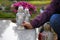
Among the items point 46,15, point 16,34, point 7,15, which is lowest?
point 16,34

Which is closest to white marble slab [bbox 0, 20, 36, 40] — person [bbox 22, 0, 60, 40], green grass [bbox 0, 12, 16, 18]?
person [bbox 22, 0, 60, 40]

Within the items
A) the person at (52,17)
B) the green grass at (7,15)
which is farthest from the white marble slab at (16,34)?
the green grass at (7,15)

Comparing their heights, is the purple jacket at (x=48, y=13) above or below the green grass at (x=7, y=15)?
below

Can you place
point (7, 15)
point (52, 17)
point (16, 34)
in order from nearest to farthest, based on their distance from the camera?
point (52, 17), point (16, 34), point (7, 15)

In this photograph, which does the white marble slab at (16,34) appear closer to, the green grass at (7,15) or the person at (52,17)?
the person at (52,17)

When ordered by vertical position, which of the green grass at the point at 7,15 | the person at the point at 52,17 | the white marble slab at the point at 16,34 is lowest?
the white marble slab at the point at 16,34

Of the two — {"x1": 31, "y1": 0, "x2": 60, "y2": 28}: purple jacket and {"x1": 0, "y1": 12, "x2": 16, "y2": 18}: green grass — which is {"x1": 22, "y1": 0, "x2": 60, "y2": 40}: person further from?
{"x1": 0, "y1": 12, "x2": 16, "y2": 18}: green grass

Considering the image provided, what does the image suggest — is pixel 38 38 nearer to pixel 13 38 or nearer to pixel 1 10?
pixel 13 38

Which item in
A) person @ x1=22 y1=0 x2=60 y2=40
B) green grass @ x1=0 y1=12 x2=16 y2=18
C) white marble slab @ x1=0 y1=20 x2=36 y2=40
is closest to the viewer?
person @ x1=22 y1=0 x2=60 y2=40

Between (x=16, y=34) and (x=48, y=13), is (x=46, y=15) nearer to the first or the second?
(x=48, y=13)

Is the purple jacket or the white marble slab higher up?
the purple jacket

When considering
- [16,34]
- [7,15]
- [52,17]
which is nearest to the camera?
[52,17]

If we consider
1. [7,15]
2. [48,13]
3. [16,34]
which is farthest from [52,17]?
[7,15]

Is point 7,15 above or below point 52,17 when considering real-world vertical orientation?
above
